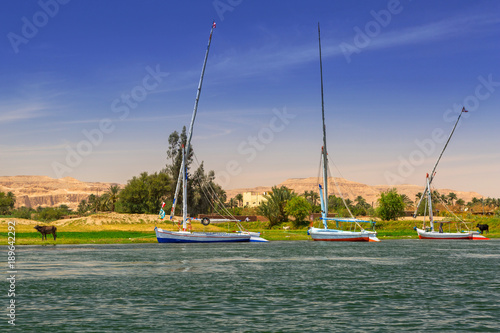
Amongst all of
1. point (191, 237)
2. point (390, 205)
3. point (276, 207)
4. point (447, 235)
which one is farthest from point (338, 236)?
point (390, 205)

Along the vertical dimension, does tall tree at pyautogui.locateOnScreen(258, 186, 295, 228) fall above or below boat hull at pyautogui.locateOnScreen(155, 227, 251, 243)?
above

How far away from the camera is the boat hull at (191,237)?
8594 cm

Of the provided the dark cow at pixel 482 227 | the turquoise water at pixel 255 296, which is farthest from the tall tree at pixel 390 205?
the turquoise water at pixel 255 296

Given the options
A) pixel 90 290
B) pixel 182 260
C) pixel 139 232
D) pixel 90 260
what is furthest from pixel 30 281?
pixel 139 232

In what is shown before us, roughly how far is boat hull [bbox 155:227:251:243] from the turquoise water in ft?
112

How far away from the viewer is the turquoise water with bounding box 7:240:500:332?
2259 centimetres

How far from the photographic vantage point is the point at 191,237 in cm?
8700

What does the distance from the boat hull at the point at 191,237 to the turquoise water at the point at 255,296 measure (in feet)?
112

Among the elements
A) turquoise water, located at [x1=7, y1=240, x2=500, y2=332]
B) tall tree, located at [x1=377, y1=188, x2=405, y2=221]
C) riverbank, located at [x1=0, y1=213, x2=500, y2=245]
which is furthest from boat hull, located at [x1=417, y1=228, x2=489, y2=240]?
turquoise water, located at [x1=7, y1=240, x2=500, y2=332]

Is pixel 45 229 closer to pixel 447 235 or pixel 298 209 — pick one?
pixel 298 209

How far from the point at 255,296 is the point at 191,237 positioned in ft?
189

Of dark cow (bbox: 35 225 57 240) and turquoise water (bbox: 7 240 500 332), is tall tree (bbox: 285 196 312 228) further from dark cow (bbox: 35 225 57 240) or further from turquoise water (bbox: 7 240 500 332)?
turquoise water (bbox: 7 240 500 332)

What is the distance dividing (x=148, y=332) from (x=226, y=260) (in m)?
34.6

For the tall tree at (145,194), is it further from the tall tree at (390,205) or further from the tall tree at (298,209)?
the tall tree at (390,205)
